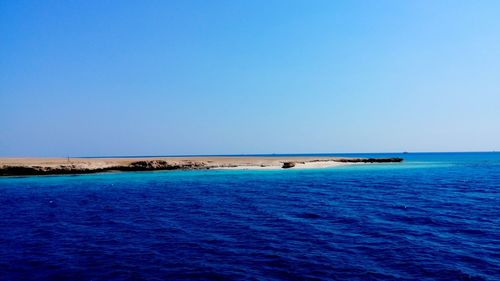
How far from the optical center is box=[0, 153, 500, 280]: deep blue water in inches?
515

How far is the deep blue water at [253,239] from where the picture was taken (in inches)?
515

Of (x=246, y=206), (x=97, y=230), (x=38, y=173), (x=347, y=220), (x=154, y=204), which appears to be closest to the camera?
(x=97, y=230)

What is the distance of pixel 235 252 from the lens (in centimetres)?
1534

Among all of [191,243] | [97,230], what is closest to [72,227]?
[97,230]

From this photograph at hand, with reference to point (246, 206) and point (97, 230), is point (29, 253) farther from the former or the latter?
point (246, 206)

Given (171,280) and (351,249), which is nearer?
(171,280)

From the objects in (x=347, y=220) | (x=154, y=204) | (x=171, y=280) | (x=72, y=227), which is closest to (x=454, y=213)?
(x=347, y=220)

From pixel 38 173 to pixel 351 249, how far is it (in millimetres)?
62703

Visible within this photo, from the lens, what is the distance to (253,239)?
687 inches

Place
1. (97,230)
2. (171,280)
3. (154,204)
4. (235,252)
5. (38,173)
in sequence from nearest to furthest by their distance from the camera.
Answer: (171,280), (235,252), (97,230), (154,204), (38,173)

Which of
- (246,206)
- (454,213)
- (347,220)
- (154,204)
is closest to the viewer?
(347,220)

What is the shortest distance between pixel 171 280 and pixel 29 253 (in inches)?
295

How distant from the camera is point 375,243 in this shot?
54.2 feet

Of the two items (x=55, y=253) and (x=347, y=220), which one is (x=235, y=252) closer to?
(x=55, y=253)
